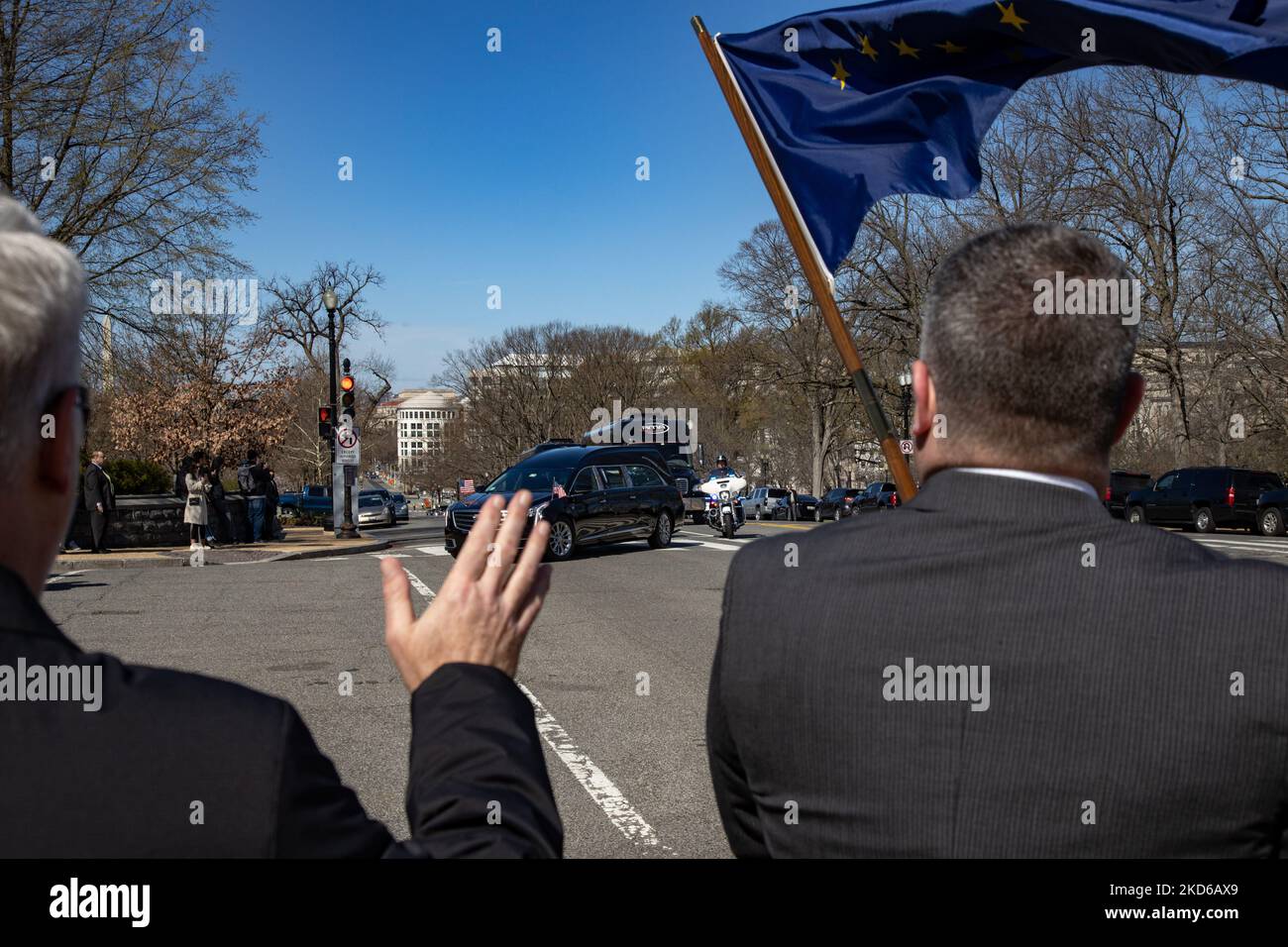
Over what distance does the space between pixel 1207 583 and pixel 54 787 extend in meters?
1.46

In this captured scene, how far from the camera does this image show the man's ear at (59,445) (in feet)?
4.42

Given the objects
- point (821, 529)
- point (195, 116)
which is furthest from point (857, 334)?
point (821, 529)

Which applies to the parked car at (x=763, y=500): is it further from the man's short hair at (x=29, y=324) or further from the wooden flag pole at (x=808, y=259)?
the man's short hair at (x=29, y=324)

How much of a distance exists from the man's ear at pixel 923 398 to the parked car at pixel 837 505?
1886 inches

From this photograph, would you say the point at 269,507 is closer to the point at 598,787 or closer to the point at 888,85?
the point at 598,787

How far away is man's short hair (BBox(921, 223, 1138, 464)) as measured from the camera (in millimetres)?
1812

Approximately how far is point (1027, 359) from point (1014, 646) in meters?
0.46

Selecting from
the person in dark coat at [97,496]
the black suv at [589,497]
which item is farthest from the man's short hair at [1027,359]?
the person in dark coat at [97,496]

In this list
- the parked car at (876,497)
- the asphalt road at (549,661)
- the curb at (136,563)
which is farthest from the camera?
the parked car at (876,497)

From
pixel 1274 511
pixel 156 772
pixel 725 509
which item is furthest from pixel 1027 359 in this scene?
pixel 1274 511

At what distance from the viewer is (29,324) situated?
1289mm

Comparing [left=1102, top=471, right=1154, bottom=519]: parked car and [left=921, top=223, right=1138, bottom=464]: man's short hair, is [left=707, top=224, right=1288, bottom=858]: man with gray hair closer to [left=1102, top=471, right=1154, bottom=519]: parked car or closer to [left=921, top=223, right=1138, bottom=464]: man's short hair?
[left=921, top=223, right=1138, bottom=464]: man's short hair

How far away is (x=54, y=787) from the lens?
1.19 meters
